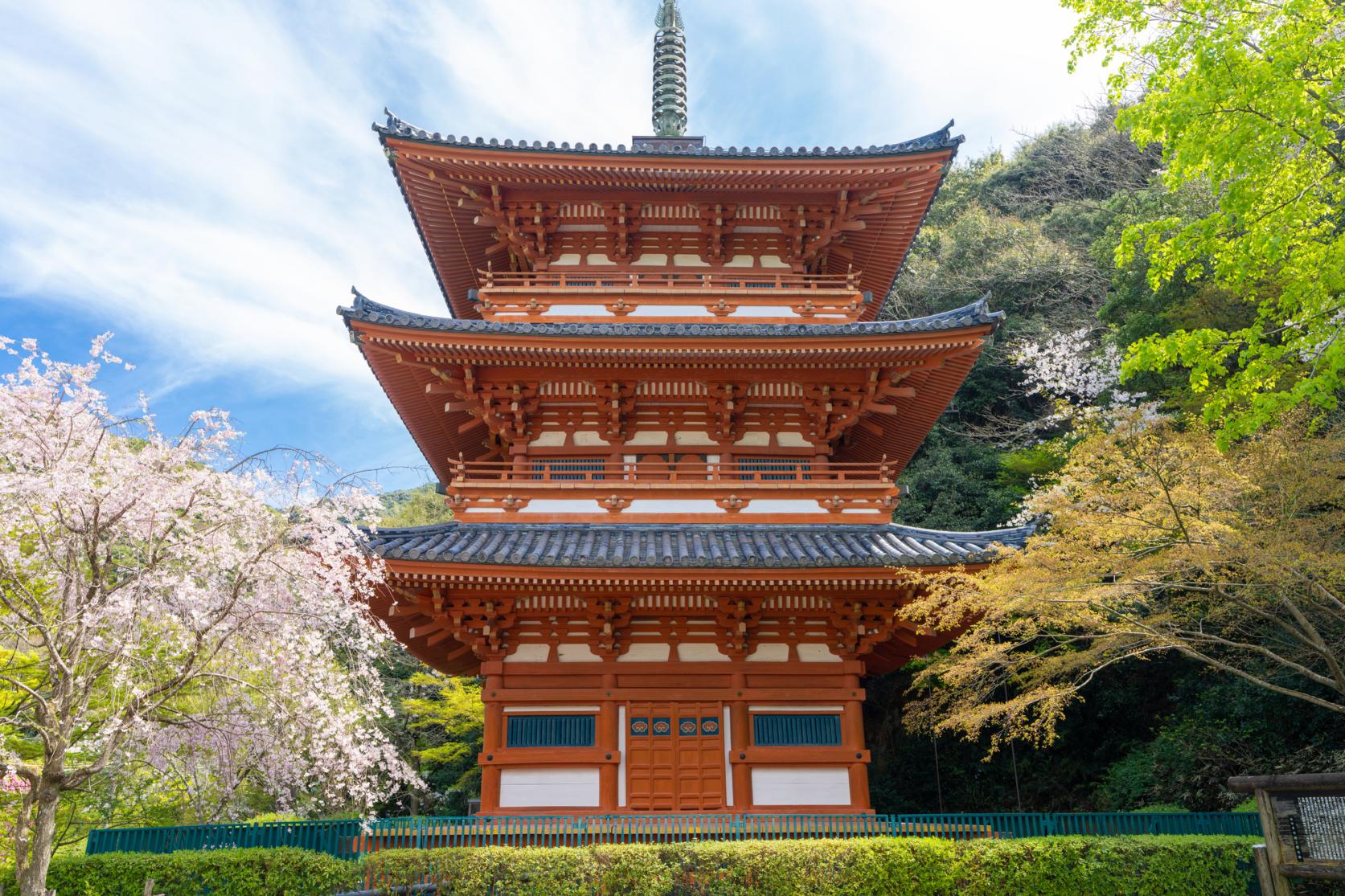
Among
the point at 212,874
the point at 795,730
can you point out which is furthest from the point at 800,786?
the point at 212,874

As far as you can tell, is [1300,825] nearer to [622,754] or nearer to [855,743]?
[855,743]

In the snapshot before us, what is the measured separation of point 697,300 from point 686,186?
185 cm

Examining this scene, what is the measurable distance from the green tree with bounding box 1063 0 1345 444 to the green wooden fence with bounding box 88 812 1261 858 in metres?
5.13

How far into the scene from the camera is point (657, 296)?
1379 cm

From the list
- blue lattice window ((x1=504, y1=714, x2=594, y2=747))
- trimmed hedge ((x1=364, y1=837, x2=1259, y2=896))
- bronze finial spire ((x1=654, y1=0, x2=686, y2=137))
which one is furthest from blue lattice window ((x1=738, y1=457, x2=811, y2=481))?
bronze finial spire ((x1=654, y1=0, x2=686, y2=137))

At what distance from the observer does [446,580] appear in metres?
10.6

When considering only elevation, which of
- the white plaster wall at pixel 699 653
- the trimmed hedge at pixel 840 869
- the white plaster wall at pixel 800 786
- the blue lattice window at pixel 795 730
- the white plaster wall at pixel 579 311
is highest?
the white plaster wall at pixel 579 311

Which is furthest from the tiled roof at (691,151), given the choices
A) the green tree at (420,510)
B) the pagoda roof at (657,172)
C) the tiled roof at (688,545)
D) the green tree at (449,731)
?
the green tree at (420,510)

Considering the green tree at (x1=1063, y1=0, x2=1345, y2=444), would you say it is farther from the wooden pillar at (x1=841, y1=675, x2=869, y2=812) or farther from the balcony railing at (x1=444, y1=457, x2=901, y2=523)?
the wooden pillar at (x1=841, y1=675, x2=869, y2=812)

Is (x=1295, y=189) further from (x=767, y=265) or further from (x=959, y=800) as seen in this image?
(x=959, y=800)

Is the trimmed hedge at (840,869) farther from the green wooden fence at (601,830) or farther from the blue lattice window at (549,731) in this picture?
the blue lattice window at (549,731)

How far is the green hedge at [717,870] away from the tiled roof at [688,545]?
10.5 feet

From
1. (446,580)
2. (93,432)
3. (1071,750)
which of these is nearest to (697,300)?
(446,580)

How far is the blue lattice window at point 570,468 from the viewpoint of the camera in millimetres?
12797
